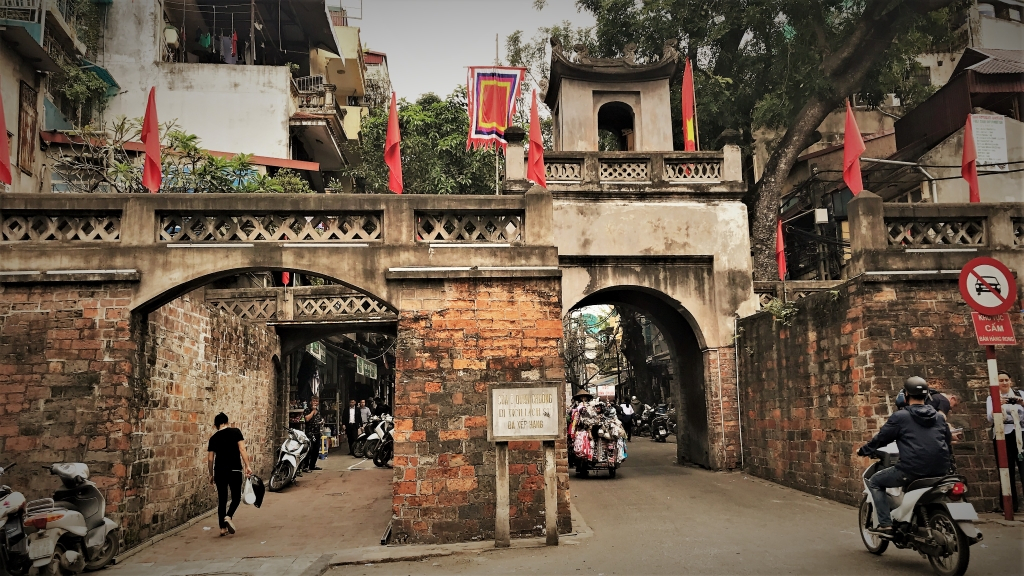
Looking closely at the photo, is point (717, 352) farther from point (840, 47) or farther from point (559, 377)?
point (840, 47)

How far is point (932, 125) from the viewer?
875 inches

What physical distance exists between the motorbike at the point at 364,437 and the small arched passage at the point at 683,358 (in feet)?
24.1

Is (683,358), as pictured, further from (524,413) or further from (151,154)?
(151,154)

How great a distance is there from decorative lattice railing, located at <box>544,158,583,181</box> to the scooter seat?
9910 mm

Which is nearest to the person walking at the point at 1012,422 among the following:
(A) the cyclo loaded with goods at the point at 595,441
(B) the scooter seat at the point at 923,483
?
(B) the scooter seat at the point at 923,483

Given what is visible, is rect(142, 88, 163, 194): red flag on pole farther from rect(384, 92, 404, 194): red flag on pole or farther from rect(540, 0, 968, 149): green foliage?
rect(540, 0, 968, 149): green foliage

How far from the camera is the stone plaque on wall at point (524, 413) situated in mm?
7359

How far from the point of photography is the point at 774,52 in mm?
21453

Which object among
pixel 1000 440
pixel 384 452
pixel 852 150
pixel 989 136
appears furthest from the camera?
pixel 989 136

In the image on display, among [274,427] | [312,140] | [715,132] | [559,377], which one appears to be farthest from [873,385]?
[312,140]

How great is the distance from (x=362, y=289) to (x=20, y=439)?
359cm

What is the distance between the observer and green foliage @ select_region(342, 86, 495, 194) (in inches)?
915

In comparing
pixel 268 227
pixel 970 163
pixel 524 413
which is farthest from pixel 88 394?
pixel 970 163

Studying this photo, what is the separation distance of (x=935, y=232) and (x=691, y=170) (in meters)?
6.14
